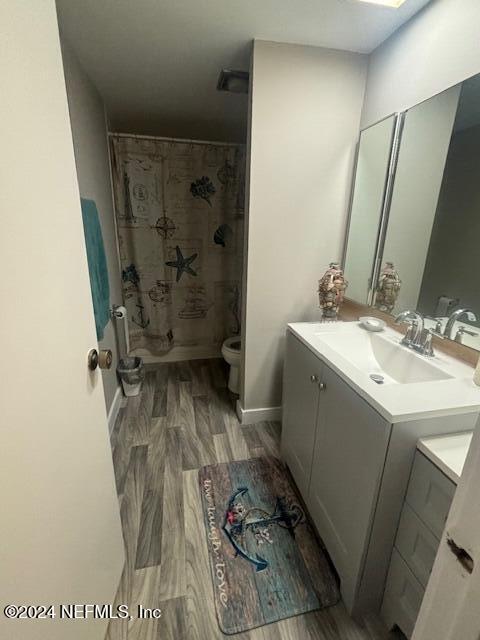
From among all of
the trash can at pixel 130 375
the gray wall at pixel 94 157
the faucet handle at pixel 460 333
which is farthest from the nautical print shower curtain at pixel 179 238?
the faucet handle at pixel 460 333

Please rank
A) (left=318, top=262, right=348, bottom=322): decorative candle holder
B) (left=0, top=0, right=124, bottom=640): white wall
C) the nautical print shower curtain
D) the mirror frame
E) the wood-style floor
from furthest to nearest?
the nautical print shower curtain, (left=318, top=262, right=348, bottom=322): decorative candle holder, the mirror frame, the wood-style floor, (left=0, top=0, right=124, bottom=640): white wall

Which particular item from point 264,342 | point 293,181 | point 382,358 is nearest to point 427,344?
point 382,358

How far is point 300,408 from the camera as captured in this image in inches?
55.9

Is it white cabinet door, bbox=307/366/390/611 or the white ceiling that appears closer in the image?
white cabinet door, bbox=307/366/390/611

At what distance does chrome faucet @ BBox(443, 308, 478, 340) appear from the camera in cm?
110

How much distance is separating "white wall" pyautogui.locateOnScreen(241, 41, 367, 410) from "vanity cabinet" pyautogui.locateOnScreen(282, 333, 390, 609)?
0.41 meters

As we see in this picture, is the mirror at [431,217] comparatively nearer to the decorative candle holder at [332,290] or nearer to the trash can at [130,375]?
the decorative candle holder at [332,290]

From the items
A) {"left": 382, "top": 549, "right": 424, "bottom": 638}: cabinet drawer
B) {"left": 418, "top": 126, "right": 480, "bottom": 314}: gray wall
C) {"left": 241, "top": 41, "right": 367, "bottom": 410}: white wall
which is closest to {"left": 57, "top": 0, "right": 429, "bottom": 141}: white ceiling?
{"left": 241, "top": 41, "right": 367, "bottom": 410}: white wall

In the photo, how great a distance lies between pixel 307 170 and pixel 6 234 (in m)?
1.59

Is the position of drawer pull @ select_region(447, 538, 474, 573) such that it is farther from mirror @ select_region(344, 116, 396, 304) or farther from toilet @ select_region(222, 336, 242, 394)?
toilet @ select_region(222, 336, 242, 394)

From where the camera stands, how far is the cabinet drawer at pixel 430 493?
2.42ft

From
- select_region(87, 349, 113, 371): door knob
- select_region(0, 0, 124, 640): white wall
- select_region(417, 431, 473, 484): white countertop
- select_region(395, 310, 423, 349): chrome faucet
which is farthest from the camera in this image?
select_region(395, 310, 423, 349): chrome faucet

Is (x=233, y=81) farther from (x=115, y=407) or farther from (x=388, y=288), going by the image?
(x=115, y=407)

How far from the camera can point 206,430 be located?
6.56 ft
